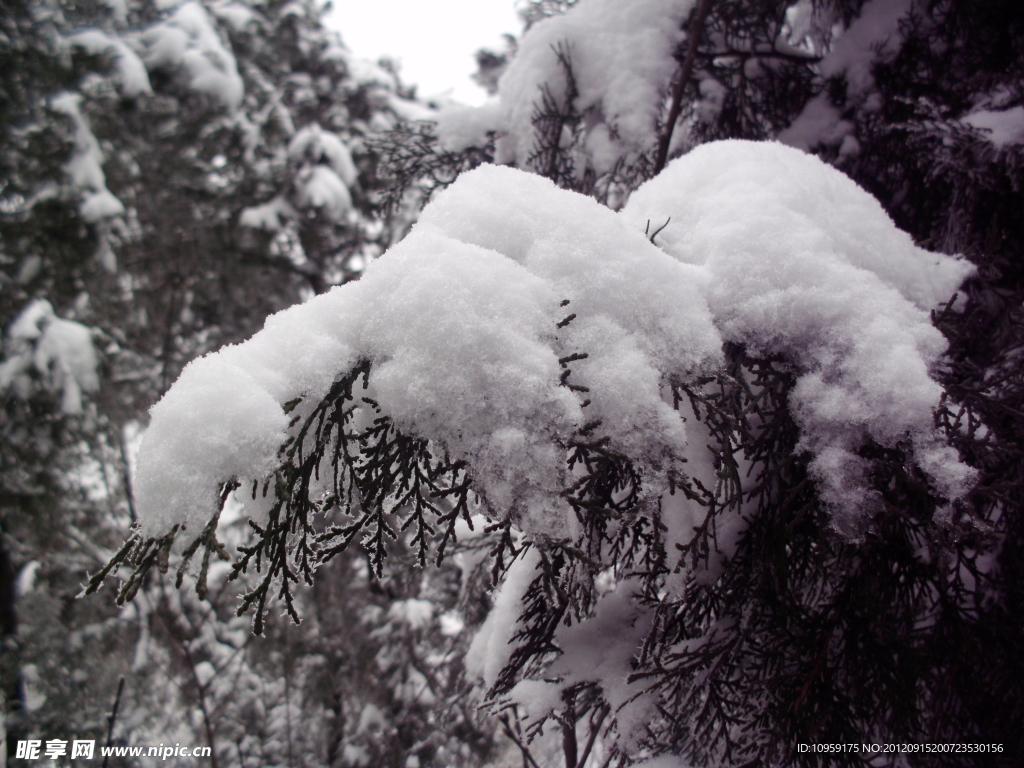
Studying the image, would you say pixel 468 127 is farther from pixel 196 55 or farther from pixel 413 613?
pixel 196 55

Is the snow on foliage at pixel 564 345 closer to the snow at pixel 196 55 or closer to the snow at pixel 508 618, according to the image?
the snow at pixel 508 618

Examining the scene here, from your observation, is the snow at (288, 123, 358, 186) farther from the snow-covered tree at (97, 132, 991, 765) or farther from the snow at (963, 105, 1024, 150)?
the snow at (963, 105, 1024, 150)

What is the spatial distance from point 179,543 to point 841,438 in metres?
1.47

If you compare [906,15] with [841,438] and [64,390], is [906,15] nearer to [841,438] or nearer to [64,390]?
[841,438]

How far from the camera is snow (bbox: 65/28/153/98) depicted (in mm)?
5984

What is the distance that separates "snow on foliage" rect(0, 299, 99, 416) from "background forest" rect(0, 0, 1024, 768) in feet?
0.09

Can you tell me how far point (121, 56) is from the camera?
Answer: 608cm

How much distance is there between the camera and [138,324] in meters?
6.10

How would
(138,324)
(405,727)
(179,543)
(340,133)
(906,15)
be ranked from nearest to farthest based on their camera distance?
(179,543), (906,15), (405,727), (138,324), (340,133)

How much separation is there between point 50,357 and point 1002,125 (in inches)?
286

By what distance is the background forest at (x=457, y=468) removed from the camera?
142 cm

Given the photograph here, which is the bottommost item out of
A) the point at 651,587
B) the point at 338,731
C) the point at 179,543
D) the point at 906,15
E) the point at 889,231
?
the point at 338,731

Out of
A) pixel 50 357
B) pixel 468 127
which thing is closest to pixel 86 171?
pixel 50 357

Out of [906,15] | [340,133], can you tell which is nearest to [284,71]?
[340,133]
